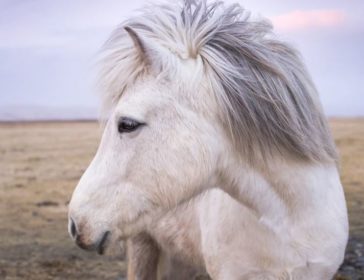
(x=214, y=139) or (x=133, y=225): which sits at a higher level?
(x=214, y=139)

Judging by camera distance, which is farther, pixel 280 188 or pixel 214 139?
pixel 280 188

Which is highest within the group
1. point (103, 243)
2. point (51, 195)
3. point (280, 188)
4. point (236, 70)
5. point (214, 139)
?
point (236, 70)

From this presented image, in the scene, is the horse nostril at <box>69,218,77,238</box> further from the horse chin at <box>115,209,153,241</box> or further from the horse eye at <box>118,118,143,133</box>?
the horse eye at <box>118,118,143,133</box>

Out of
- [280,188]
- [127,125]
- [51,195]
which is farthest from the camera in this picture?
[51,195]

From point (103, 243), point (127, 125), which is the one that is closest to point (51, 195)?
point (103, 243)

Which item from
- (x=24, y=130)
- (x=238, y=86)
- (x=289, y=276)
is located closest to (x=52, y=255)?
(x=24, y=130)

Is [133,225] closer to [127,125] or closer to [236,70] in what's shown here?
[127,125]

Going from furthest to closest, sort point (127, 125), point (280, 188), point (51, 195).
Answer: point (51, 195) < point (280, 188) < point (127, 125)

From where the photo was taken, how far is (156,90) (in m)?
1.71

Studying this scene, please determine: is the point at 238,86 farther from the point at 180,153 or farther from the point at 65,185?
the point at 65,185

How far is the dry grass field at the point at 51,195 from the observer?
429 cm

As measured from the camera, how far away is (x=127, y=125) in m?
1.68

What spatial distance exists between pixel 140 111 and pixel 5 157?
15.0 ft

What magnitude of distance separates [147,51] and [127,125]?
22 cm
